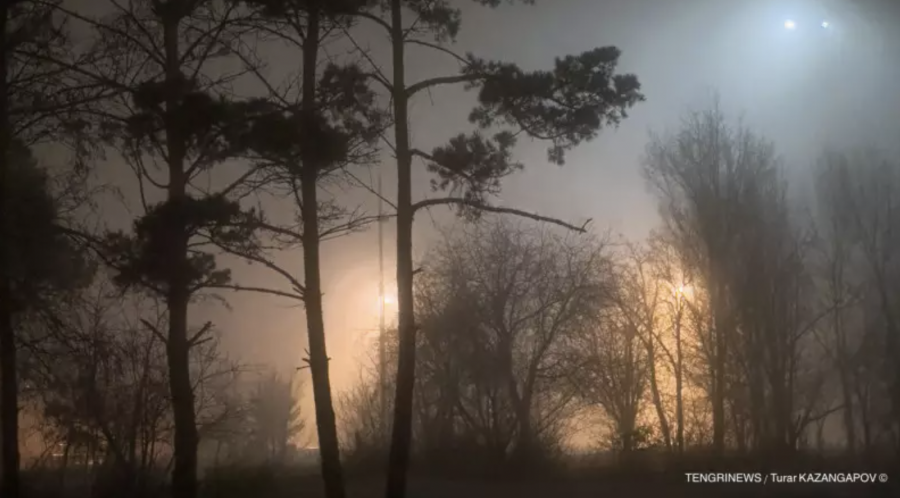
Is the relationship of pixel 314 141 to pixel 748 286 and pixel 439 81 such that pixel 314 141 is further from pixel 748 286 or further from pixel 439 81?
pixel 748 286

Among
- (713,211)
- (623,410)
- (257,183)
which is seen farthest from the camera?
(623,410)

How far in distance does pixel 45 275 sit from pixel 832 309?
15.1 meters

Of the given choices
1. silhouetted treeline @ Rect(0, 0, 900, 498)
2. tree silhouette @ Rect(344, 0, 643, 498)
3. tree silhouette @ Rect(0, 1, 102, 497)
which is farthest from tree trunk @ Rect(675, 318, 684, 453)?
tree silhouette @ Rect(0, 1, 102, 497)

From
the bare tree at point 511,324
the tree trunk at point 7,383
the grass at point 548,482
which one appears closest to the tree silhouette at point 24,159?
the tree trunk at point 7,383

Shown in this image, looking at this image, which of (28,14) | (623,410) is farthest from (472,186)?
(623,410)

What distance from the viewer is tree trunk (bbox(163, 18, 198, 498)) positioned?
9.52 meters

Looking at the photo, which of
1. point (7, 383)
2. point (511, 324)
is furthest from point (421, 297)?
point (7, 383)

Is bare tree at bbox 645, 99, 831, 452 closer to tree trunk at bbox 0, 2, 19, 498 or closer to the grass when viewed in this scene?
the grass

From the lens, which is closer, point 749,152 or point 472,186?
point 472,186

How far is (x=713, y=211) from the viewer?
17.1 meters

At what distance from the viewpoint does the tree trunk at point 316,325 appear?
377 inches

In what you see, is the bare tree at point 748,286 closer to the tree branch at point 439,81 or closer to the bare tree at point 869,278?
the bare tree at point 869,278

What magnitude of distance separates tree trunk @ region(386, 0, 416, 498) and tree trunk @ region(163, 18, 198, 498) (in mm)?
2848

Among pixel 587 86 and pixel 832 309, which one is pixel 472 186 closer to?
pixel 587 86
